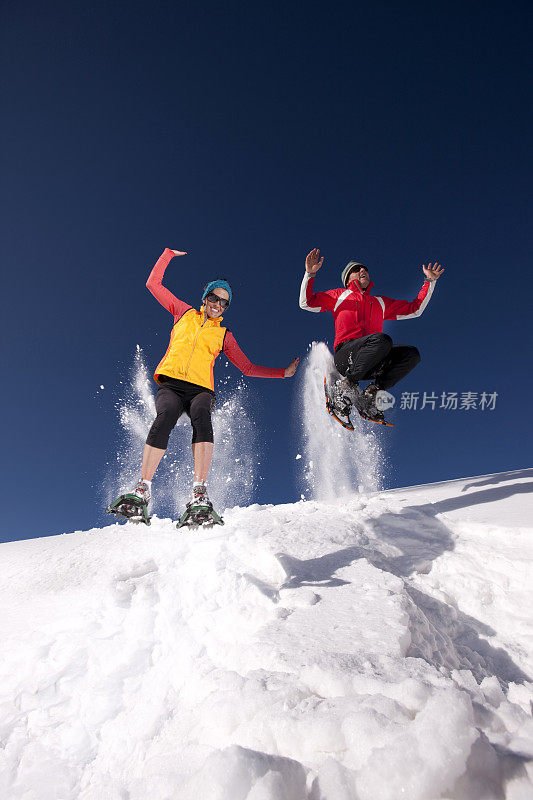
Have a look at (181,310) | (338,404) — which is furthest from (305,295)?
(181,310)

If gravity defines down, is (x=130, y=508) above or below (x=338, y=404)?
below

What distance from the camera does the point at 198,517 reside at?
132 inches

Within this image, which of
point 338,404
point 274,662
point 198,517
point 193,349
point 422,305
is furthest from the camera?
point 422,305

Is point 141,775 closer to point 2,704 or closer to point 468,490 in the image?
point 2,704

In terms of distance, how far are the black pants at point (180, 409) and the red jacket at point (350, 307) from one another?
2287 millimetres

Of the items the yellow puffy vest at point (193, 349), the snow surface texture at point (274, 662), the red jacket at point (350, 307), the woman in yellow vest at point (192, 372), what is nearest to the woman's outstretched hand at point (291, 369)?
the woman in yellow vest at point (192, 372)

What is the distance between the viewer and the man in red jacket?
5.11 m

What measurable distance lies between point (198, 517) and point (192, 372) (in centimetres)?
152

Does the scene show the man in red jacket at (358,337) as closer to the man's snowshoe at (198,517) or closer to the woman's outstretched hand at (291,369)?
the woman's outstretched hand at (291,369)

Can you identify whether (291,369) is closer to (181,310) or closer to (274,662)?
(181,310)

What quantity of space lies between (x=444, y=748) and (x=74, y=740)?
1719mm

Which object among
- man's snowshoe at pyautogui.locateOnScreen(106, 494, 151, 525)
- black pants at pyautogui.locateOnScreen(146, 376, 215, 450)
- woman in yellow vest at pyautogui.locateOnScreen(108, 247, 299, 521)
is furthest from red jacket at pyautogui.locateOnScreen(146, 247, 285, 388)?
man's snowshoe at pyautogui.locateOnScreen(106, 494, 151, 525)

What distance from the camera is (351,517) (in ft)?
14.0

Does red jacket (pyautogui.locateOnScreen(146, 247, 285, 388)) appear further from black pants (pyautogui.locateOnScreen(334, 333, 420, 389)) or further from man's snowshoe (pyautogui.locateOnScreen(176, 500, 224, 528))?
man's snowshoe (pyautogui.locateOnScreen(176, 500, 224, 528))
